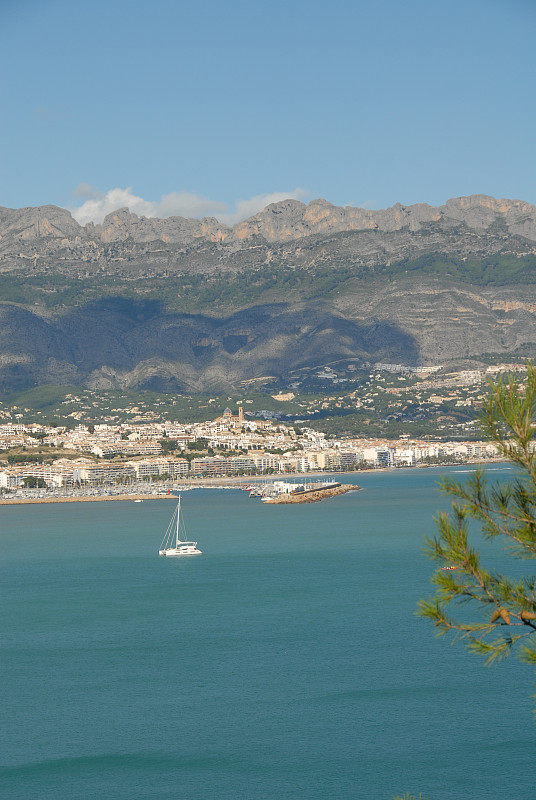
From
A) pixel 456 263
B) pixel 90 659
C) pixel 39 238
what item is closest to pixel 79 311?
pixel 39 238

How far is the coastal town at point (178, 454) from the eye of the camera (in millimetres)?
61656

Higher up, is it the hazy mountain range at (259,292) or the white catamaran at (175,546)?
the hazy mountain range at (259,292)

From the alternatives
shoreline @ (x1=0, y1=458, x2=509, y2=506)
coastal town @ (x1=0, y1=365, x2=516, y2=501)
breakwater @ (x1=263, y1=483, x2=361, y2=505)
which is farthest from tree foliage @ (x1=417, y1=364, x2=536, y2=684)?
coastal town @ (x1=0, y1=365, x2=516, y2=501)

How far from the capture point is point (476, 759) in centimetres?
1152

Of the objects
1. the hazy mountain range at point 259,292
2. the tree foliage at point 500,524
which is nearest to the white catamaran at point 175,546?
the tree foliage at point 500,524

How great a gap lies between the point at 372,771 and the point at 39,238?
5625 inches

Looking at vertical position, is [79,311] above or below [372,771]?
above

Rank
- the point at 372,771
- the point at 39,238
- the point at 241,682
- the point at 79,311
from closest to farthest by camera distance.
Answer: the point at 372,771 < the point at 241,682 < the point at 79,311 < the point at 39,238

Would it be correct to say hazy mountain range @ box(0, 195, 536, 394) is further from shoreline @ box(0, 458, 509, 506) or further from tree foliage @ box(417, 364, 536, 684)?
tree foliage @ box(417, 364, 536, 684)

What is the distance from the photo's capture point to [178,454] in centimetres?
7562

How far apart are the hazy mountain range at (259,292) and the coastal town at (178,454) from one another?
28034mm

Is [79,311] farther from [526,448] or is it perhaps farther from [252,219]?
[526,448]

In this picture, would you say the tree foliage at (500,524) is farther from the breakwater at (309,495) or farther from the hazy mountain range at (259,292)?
the hazy mountain range at (259,292)

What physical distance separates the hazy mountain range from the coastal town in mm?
28034
